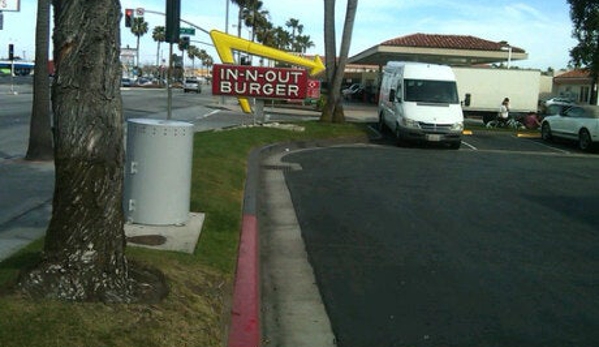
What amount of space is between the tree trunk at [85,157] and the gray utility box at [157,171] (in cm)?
271

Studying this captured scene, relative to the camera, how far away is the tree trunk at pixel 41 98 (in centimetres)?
1281

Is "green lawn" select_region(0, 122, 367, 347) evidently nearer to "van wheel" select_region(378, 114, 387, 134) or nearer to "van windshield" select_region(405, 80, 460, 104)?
"van windshield" select_region(405, 80, 460, 104)

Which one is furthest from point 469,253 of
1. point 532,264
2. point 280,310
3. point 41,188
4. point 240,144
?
point 240,144

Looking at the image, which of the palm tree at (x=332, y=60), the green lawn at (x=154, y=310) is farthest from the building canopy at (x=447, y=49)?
the green lawn at (x=154, y=310)

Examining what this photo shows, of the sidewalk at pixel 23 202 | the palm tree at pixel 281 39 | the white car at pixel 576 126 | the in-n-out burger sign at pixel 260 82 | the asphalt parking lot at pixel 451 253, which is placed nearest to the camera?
the asphalt parking lot at pixel 451 253

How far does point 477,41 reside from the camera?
45.9 metres

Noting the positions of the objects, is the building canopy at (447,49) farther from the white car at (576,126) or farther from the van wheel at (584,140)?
the van wheel at (584,140)

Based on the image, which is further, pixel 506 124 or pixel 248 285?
pixel 506 124

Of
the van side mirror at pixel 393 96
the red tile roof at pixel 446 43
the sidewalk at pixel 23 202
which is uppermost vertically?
the red tile roof at pixel 446 43

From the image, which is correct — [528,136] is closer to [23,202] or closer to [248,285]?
[23,202]

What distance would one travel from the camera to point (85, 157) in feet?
14.5

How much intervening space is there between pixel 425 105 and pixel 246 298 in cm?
1617

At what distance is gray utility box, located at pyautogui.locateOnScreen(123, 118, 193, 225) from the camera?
733 cm

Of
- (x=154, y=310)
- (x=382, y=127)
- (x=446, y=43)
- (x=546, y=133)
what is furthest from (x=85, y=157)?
(x=446, y=43)
